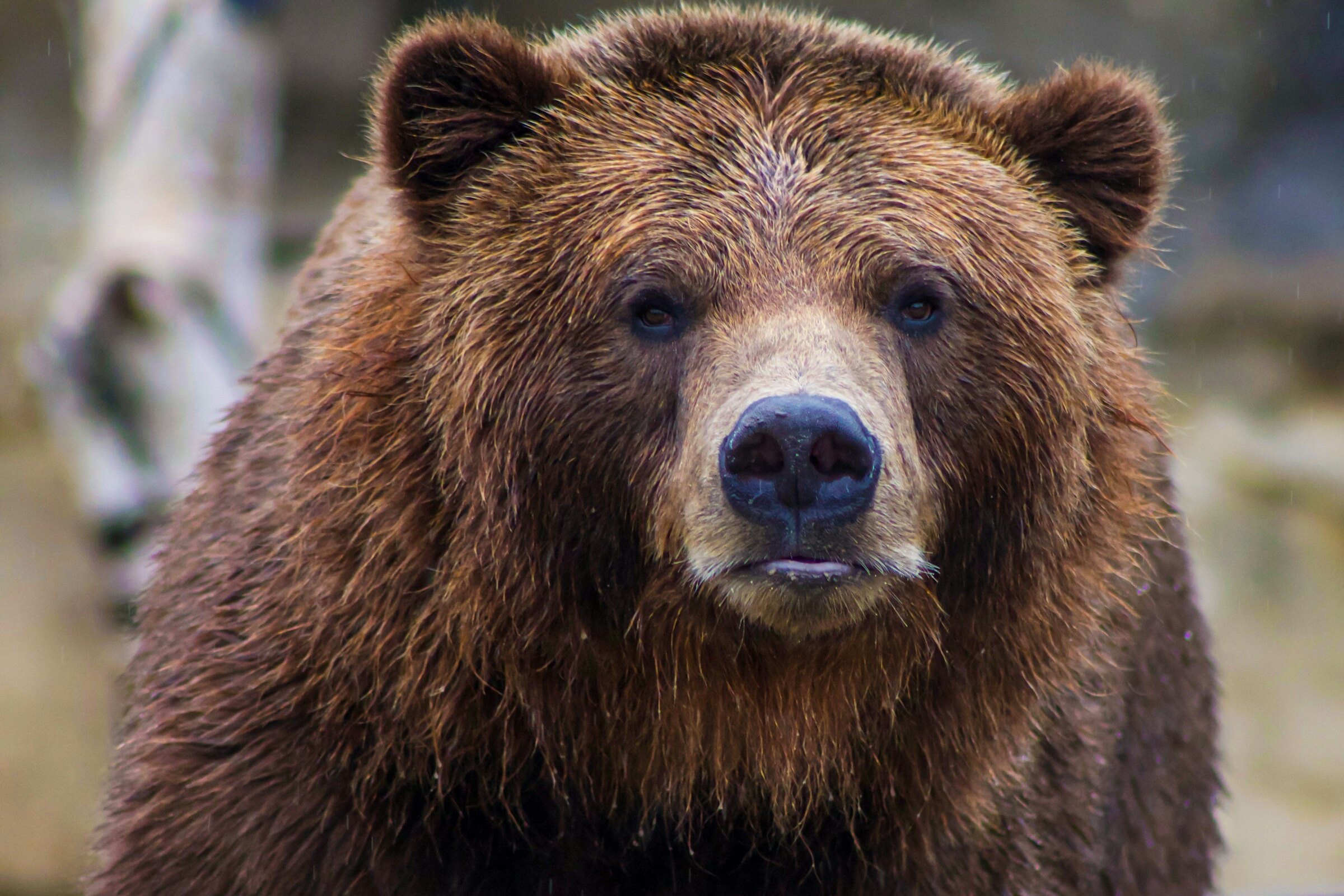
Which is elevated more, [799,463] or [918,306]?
[918,306]

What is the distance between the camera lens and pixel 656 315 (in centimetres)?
320

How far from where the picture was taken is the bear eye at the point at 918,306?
3.22 metres

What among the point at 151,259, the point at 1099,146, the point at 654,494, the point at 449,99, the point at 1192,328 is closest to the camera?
the point at 654,494

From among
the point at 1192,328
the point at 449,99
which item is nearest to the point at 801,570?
the point at 449,99

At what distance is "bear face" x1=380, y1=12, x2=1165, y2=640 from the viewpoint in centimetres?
301

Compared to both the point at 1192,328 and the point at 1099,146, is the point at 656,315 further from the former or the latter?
the point at 1192,328

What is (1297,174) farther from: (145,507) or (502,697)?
(502,697)

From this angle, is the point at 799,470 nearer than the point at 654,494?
Yes

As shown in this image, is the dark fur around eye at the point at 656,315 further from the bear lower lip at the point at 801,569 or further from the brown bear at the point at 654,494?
the bear lower lip at the point at 801,569

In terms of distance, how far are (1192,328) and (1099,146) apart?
9939 millimetres

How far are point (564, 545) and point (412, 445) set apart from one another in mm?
413

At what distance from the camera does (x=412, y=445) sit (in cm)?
333

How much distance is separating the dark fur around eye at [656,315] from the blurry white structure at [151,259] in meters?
5.54

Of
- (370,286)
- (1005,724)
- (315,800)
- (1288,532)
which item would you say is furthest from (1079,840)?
(1288,532)
